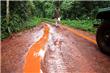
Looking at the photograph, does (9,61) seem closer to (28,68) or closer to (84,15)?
(28,68)

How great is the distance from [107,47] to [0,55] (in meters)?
3.66

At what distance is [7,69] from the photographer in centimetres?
662

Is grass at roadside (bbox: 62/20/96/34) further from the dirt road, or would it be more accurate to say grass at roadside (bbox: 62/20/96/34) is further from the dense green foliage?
the dirt road

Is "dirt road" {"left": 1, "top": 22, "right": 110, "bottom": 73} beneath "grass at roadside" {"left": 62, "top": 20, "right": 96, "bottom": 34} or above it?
above

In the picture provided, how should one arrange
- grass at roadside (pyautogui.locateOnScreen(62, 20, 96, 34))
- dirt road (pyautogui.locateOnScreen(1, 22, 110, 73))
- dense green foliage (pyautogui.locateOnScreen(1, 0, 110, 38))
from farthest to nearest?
1. grass at roadside (pyautogui.locateOnScreen(62, 20, 96, 34))
2. dense green foliage (pyautogui.locateOnScreen(1, 0, 110, 38))
3. dirt road (pyautogui.locateOnScreen(1, 22, 110, 73))

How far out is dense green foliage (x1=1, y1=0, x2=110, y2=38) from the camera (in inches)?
636

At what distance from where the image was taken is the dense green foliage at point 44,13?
53.0ft

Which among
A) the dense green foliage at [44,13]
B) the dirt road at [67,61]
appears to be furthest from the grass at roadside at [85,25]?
the dirt road at [67,61]

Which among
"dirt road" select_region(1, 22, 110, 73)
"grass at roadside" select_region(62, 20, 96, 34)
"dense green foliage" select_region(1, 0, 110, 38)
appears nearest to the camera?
"dirt road" select_region(1, 22, 110, 73)

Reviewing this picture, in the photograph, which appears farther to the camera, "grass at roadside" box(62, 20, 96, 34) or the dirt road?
"grass at roadside" box(62, 20, 96, 34)

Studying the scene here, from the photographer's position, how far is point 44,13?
184 ft

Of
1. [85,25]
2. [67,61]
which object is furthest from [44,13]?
[67,61]

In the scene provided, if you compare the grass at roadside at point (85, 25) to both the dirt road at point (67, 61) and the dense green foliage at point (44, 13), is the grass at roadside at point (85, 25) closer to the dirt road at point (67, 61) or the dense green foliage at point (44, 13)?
the dense green foliage at point (44, 13)

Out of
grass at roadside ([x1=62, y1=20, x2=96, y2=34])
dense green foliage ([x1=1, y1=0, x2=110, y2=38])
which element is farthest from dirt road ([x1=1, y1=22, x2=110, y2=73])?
grass at roadside ([x1=62, y1=20, x2=96, y2=34])
